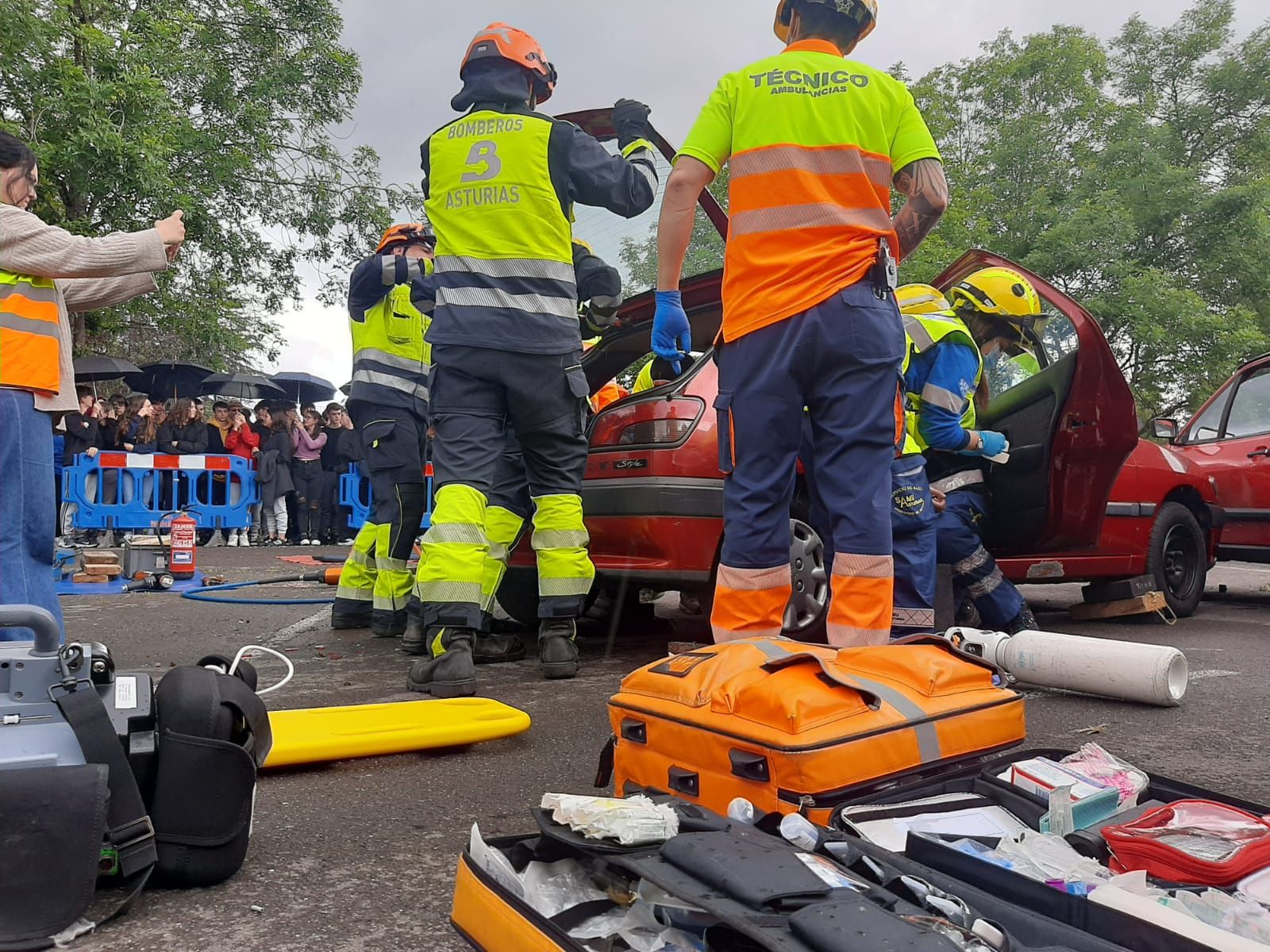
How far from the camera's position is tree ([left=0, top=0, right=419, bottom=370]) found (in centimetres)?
1462

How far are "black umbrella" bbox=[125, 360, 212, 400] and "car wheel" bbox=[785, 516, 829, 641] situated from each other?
16.1 m

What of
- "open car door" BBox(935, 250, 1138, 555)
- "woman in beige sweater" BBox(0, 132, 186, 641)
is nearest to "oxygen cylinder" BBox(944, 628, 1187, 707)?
"open car door" BBox(935, 250, 1138, 555)

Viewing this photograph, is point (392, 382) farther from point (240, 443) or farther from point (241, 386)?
point (241, 386)

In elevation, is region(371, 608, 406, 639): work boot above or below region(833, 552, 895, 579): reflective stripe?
below

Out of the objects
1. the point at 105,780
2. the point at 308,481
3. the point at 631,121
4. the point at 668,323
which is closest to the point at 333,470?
the point at 308,481

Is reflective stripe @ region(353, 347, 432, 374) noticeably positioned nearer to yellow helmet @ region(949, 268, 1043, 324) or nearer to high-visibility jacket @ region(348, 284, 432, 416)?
high-visibility jacket @ region(348, 284, 432, 416)

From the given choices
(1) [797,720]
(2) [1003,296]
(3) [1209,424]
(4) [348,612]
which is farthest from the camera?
(3) [1209,424]

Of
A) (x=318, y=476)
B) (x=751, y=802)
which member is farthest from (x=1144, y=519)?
(x=318, y=476)

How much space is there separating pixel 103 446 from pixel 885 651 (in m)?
13.2

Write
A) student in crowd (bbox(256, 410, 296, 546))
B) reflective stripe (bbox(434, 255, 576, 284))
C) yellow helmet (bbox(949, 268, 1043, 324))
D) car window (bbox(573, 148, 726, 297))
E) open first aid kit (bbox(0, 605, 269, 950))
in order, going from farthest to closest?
student in crowd (bbox(256, 410, 296, 546)) < yellow helmet (bbox(949, 268, 1043, 324)) < car window (bbox(573, 148, 726, 297)) < reflective stripe (bbox(434, 255, 576, 284)) < open first aid kit (bbox(0, 605, 269, 950))

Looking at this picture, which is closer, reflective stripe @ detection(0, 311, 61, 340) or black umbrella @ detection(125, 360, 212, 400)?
reflective stripe @ detection(0, 311, 61, 340)

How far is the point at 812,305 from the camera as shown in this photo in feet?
9.17

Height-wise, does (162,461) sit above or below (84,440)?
below

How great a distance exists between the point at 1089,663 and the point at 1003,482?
1612mm
